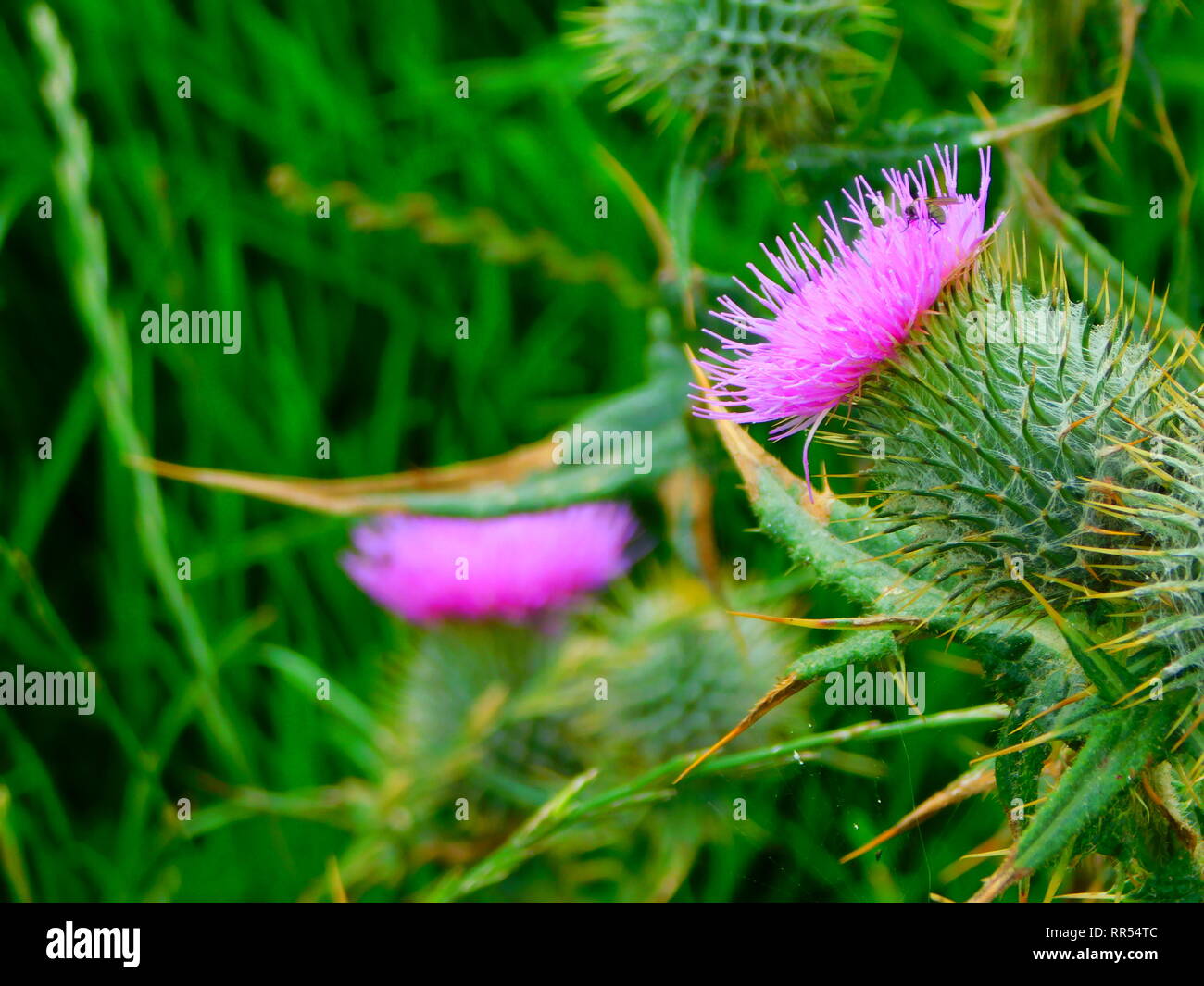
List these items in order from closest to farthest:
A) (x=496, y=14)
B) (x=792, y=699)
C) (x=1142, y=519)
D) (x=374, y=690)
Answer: (x=1142, y=519) → (x=792, y=699) → (x=374, y=690) → (x=496, y=14)

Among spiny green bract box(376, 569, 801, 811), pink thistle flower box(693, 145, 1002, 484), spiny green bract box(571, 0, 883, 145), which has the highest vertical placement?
spiny green bract box(571, 0, 883, 145)

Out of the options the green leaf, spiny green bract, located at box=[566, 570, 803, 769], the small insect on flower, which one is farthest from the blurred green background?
A: the green leaf

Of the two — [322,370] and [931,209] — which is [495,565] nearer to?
[322,370]

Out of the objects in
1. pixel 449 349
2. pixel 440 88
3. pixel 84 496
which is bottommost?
pixel 84 496

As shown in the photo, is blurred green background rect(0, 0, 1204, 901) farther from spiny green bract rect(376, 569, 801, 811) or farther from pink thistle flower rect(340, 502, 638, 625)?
pink thistle flower rect(340, 502, 638, 625)

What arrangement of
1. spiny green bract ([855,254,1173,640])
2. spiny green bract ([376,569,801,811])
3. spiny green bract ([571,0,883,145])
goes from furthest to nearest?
spiny green bract ([376,569,801,811]) → spiny green bract ([571,0,883,145]) → spiny green bract ([855,254,1173,640])

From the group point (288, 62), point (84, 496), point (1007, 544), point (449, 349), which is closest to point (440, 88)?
point (288, 62)

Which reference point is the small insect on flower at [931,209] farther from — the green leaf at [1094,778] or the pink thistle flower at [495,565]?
the pink thistle flower at [495,565]
